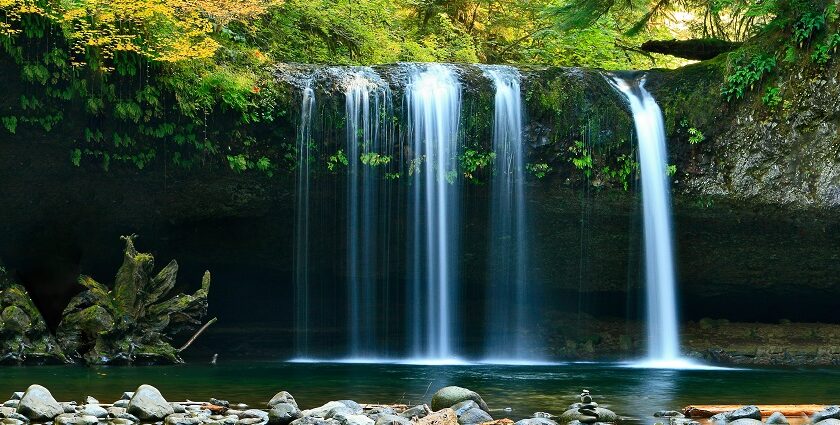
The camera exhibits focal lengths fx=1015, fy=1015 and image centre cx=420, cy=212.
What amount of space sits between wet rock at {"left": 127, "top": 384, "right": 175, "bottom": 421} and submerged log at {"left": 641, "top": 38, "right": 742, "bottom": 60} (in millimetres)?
12870

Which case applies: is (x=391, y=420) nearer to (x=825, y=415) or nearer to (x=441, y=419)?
(x=441, y=419)

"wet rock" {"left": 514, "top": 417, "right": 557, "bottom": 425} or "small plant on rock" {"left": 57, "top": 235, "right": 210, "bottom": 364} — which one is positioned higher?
"small plant on rock" {"left": 57, "top": 235, "right": 210, "bottom": 364}

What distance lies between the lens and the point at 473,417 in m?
8.14

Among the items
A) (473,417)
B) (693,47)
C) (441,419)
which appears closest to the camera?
(441,419)

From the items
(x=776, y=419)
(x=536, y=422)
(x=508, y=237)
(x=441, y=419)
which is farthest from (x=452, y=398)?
(x=508, y=237)

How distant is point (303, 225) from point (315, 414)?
839cm

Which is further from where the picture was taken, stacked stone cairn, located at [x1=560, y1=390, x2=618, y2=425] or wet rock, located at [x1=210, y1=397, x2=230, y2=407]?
wet rock, located at [x1=210, y1=397, x2=230, y2=407]

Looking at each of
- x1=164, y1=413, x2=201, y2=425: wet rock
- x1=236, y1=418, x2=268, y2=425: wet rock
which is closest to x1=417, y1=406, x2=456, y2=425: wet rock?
x1=236, y1=418, x2=268, y2=425: wet rock

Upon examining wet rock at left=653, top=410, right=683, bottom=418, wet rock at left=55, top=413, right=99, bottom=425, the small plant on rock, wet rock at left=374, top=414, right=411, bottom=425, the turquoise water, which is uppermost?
the small plant on rock

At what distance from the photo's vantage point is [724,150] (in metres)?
16.2

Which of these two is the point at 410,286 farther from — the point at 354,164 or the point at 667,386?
the point at 667,386

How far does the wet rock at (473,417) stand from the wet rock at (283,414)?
1.34m

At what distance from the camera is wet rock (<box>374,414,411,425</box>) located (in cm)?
746

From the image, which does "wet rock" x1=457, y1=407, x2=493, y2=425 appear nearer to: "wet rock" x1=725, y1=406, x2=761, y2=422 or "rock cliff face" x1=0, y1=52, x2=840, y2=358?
"wet rock" x1=725, y1=406, x2=761, y2=422
